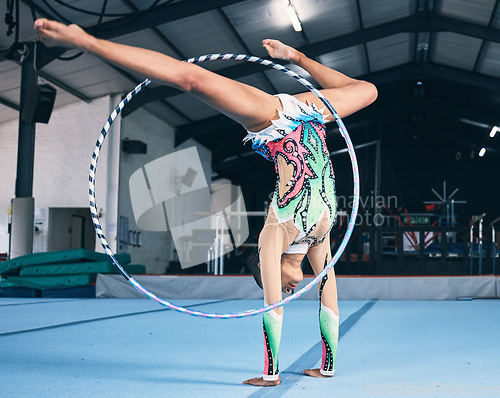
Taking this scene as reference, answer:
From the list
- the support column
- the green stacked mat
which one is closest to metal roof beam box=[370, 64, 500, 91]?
the support column

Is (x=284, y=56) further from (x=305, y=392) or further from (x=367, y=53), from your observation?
(x=367, y=53)

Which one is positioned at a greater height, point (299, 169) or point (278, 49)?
point (278, 49)

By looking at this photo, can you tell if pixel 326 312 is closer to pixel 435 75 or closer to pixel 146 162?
pixel 146 162

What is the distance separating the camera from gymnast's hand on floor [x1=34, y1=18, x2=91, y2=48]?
149 cm

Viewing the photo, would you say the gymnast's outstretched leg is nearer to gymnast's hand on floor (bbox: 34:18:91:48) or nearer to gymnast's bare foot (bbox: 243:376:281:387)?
gymnast's bare foot (bbox: 243:376:281:387)

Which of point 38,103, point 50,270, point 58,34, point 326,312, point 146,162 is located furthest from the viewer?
point 146,162

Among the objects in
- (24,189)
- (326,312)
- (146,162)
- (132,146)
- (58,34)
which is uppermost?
(132,146)

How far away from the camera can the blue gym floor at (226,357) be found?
1946mm

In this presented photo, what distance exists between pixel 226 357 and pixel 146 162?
1133cm

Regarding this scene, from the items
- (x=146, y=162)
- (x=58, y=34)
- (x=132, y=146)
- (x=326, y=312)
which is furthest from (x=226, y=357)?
(x=146, y=162)

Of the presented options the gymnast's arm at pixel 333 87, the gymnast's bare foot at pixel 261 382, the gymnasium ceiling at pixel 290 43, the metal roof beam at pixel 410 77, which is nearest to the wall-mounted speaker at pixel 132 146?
the gymnasium ceiling at pixel 290 43

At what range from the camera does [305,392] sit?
1.88 meters

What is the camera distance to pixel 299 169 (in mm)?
2021

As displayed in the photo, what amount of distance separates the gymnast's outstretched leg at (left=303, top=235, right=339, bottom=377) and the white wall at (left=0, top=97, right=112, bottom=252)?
10.7m
